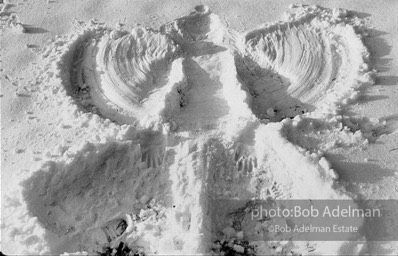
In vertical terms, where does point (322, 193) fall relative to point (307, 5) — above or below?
below

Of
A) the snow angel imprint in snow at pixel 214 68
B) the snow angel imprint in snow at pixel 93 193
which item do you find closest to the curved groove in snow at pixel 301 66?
the snow angel imprint in snow at pixel 214 68

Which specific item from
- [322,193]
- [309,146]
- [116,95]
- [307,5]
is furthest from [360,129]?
[116,95]

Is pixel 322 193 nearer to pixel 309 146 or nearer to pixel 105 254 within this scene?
pixel 309 146

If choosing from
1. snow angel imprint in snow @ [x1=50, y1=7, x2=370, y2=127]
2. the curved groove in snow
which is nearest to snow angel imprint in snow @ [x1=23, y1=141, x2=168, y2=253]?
snow angel imprint in snow @ [x1=50, y1=7, x2=370, y2=127]

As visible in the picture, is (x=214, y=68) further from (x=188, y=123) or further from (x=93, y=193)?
(x=93, y=193)

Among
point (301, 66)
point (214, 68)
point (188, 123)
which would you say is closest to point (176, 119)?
point (188, 123)

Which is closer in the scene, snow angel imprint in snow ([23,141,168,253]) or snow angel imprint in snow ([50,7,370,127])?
snow angel imprint in snow ([23,141,168,253])

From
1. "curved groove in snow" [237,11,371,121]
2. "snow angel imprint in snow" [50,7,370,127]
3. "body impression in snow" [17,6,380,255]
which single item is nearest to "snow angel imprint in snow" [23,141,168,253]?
"body impression in snow" [17,6,380,255]

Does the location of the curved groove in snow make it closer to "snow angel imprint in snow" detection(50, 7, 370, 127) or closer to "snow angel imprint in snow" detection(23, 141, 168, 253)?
"snow angel imprint in snow" detection(50, 7, 370, 127)
